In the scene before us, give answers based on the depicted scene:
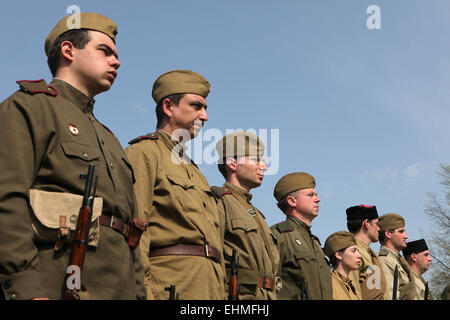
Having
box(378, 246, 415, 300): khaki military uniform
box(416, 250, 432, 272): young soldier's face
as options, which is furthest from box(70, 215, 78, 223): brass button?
box(416, 250, 432, 272): young soldier's face

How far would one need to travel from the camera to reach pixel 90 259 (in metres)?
3.16

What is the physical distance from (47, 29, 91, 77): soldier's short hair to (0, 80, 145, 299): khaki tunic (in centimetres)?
21

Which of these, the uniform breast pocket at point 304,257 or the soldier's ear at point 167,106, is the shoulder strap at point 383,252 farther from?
the soldier's ear at point 167,106

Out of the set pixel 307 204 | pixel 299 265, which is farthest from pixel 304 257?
pixel 307 204

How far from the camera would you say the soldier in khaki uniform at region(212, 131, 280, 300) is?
18.9 feet

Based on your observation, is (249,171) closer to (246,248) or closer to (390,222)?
(246,248)

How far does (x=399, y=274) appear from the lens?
1028 cm

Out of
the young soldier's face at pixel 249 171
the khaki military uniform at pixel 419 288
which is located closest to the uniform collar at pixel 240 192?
the young soldier's face at pixel 249 171

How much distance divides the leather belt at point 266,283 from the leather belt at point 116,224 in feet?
8.59

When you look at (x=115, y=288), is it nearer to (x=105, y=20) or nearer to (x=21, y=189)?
(x=21, y=189)

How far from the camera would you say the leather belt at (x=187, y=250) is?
14.3 ft

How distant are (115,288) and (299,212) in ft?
16.2

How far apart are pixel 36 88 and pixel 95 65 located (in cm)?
44
